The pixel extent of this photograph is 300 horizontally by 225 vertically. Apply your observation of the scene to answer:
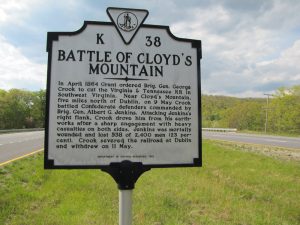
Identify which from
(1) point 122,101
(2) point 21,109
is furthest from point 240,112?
(1) point 122,101

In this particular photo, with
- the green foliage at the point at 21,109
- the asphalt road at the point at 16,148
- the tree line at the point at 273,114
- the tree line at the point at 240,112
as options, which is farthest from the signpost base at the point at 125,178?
the green foliage at the point at 21,109

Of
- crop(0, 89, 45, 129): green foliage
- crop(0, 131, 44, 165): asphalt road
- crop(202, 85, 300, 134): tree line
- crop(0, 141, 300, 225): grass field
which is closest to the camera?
crop(0, 141, 300, 225): grass field

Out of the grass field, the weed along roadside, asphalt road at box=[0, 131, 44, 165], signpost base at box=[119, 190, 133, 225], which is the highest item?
the weed along roadside

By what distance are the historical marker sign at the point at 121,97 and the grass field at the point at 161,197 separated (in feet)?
8.59

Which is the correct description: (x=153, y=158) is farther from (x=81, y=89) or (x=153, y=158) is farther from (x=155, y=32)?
(x=155, y=32)

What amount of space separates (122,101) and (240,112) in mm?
72819

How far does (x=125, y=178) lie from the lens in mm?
2912

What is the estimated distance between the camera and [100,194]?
7.12 m

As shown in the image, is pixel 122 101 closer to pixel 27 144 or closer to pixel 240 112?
pixel 27 144

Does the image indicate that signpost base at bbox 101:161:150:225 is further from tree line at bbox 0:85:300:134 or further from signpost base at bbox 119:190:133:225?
tree line at bbox 0:85:300:134

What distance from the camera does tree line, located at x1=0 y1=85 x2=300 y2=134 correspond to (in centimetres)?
6134

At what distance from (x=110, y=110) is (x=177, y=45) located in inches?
A: 32.6

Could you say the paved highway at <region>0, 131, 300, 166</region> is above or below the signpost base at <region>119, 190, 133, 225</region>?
below

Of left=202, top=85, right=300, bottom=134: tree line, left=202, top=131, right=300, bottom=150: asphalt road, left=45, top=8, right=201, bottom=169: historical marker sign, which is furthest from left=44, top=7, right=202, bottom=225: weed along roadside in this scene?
left=202, top=85, right=300, bottom=134: tree line
